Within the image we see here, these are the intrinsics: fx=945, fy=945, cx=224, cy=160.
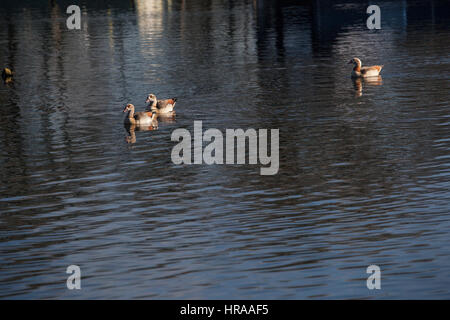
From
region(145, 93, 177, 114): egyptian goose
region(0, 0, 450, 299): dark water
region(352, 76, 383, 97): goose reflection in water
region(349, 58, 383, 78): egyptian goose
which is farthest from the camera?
region(349, 58, 383, 78): egyptian goose

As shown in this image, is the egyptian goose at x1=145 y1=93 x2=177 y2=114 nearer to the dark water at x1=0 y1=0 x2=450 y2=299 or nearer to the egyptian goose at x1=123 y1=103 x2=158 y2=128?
the dark water at x1=0 y1=0 x2=450 y2=299

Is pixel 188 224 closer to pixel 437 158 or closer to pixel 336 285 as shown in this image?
pixel 336 285

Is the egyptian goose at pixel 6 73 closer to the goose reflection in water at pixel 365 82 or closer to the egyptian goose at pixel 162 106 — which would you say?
the egyptian goose at pixel 162 106

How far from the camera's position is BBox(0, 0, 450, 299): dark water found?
1694 centimetres

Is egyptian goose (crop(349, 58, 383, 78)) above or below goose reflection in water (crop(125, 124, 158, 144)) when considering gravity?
above

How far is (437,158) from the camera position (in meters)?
25.9

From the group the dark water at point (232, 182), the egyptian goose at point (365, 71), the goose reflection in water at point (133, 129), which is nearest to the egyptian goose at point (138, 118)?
the goose reflection in water at point (133, 129)

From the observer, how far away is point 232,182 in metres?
24.2

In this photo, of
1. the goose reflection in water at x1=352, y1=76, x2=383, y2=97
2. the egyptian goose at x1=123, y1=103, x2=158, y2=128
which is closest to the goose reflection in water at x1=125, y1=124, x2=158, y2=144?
the egyptian goose at x1=123, y1=103, x2=158, y2=128

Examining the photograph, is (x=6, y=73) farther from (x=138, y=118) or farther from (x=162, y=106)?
(x=138, y=118)

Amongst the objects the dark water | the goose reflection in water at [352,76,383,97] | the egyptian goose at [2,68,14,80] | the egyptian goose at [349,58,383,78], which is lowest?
the dark water

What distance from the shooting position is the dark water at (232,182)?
16.9 metres

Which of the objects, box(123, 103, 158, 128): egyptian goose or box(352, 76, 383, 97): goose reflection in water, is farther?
box(352, 76, 383, 97): goose reflection in water
